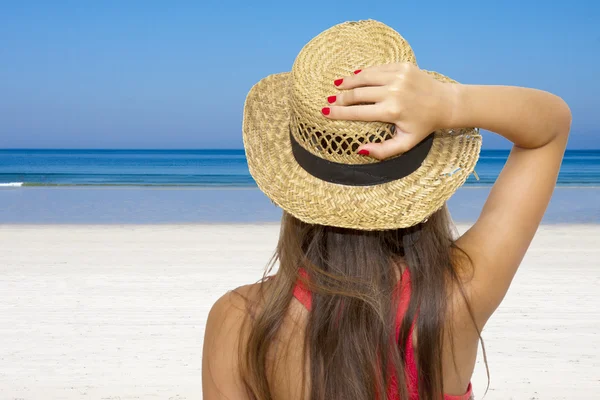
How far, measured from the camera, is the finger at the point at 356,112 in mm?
1053

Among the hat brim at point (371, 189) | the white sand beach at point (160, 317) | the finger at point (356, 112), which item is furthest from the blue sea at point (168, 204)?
the finger at point (356, 112)

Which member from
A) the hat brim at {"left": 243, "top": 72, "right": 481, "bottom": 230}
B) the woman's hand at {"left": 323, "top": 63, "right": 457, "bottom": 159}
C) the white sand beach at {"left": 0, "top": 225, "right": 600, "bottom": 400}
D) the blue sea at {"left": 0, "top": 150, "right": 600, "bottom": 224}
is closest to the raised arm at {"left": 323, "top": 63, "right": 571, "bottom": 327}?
the woman's hand at {"left": 323, "top": 63, "right": 457, "bottom": 159}

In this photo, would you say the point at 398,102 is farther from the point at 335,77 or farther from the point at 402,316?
the point at 402,316

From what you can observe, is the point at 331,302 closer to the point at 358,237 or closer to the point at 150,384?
the point at 358,237

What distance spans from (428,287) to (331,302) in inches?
7.6

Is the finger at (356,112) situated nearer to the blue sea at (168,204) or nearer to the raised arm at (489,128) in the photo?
the raised arm at (489,128)

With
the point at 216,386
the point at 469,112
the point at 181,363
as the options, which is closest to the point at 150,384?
the point at 181,363

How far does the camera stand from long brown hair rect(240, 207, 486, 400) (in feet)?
4.07

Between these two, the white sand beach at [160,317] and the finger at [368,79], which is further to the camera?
the white sand beach at [160,317]

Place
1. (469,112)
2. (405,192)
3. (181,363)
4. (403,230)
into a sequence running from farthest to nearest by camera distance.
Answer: (181,363) < (403,230) < (405,192) < (469,112)

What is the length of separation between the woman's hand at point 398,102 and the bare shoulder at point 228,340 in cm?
39

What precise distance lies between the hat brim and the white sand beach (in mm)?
2606

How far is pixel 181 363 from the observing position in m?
4.07

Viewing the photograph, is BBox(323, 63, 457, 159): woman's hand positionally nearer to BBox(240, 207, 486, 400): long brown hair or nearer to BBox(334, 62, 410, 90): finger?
BBox(334, 62, 410, 90): finger
